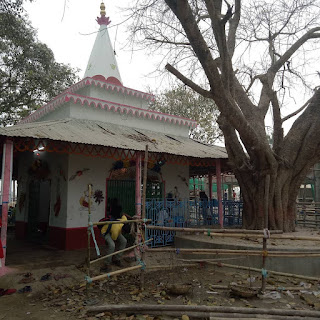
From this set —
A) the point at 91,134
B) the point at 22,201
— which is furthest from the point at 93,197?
the point at 22,201

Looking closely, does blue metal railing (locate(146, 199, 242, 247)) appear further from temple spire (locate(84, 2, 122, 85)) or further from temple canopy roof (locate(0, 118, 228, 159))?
temple spire (locate(84, 2, 122, 85))

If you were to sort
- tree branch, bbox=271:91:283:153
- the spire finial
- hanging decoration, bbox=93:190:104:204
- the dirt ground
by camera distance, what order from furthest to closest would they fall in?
the spire finial, hanging decoration, bbox=93:190:104:204, tree branch, bbox=271:91:283:153, the dirt ground

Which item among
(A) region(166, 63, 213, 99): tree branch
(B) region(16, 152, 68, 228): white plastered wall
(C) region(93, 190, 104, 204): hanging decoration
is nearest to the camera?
(A) region(166, 63, 213, 99): tree branch

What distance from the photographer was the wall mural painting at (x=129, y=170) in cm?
1023

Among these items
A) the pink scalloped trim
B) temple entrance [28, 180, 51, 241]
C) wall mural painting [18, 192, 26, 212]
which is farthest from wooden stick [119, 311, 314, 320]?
wall mural painting [18, 192, 26, 212]

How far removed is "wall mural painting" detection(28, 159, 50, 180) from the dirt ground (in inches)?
144

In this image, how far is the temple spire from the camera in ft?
43.2

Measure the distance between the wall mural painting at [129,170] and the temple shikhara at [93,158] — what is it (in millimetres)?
37

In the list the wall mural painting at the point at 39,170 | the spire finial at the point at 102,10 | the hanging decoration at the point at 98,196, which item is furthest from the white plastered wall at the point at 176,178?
the spire finial at the point at 102,10

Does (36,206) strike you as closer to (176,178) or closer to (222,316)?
(176,178)

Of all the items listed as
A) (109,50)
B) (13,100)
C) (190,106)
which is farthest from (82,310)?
(190,106)

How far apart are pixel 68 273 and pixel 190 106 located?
58.0ft

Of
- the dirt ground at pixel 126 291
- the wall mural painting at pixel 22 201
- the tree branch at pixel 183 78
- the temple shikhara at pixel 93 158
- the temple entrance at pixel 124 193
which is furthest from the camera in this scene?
the wall mural painting at pixel 22 201

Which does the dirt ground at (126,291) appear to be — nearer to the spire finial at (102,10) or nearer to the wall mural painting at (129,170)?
the wall mural painting at (129,170)
